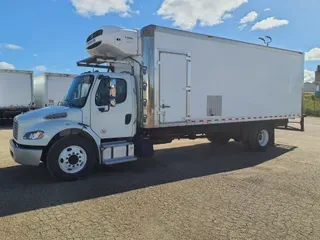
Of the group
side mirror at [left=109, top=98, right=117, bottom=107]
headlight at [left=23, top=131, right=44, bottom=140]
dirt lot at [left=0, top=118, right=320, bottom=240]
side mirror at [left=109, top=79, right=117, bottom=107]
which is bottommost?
dirt lot at [left=0, top=118, right=320, bottom=240]

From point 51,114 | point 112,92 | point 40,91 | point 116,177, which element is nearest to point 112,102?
point 112,92

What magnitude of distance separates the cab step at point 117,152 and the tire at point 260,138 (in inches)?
187

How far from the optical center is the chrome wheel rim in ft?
21.4

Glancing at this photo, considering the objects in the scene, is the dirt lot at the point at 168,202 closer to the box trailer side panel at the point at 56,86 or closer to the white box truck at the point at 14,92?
the white box truck at the point at 14,92

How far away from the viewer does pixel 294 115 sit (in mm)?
11562

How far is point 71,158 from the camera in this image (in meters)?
6.64

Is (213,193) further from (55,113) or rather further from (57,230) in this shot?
(55,113)

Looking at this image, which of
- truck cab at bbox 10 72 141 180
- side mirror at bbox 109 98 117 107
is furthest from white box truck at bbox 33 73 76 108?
side mirror at bbox 109 98 117 107

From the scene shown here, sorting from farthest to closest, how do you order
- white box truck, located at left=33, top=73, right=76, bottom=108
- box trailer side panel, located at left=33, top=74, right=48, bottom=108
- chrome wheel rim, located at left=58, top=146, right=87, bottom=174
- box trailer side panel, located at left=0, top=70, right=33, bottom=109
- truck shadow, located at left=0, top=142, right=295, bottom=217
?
box trailer side panel, located at left=33, top=74, right=48, bottom=108
white box truck, located at left=33, top=73, right=76, bottom=108
box trailer side panel, located at left=0, top=70, right=33, bottom=109
chrome wheel rim, located at left=58, top=146, right=87, bottom=174
truck shadow, located at left=0, top=142, right=295, bottom=217

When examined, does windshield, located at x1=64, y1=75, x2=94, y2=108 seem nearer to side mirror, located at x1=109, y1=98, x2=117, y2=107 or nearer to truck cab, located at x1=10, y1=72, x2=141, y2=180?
truck cab, located at x1=10, y1=72, x2=141, y2=180

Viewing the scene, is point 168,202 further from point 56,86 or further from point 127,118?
point 56,86

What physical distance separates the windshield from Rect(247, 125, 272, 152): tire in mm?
6018

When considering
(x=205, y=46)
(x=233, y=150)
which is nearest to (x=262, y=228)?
(x=205, y=46)

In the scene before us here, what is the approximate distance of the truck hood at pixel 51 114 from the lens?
6434 mm
